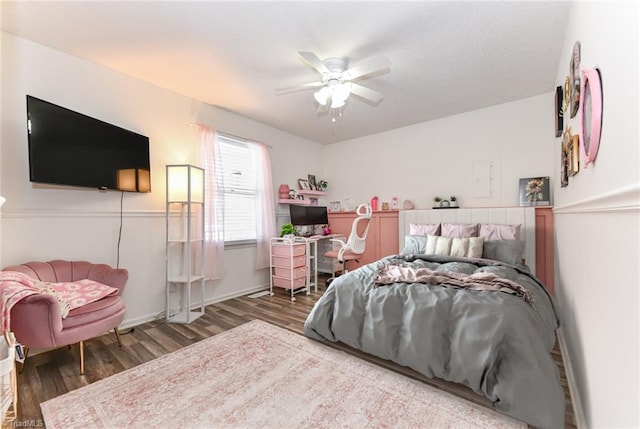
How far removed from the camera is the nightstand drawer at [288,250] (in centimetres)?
373

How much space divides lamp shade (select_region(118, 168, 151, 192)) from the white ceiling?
3.32 feet

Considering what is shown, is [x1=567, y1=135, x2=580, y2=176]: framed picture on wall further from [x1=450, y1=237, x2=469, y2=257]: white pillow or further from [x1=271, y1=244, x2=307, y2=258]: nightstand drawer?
[x1=271, y1=244, x2=307, y2=258]: nightstand drawer

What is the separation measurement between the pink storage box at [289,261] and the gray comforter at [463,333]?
4.67 ft

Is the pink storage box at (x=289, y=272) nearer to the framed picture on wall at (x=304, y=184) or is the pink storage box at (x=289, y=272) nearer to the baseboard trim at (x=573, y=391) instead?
the framed picture on wall at (x=304, y=184)

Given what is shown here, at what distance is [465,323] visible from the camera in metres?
1.69

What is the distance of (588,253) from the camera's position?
1388 millimetres

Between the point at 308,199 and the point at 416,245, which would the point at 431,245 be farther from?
the point at 308,199

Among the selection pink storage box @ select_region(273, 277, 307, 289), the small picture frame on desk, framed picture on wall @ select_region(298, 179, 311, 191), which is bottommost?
pink storage box @ select_region(273, 277, 307, 289)

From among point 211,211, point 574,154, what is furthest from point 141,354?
point 574,154

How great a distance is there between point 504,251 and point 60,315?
12.6 feet

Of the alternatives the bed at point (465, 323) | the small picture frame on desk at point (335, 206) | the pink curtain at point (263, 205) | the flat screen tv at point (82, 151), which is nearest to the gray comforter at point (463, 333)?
the bed at point (465, 323)

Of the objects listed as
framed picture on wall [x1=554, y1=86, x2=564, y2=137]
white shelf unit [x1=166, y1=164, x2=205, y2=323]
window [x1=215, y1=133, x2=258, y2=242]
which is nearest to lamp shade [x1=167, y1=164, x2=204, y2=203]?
white shelf unit [x1=166, y1=164, x2=205, y2=323]

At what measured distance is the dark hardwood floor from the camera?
170 cm

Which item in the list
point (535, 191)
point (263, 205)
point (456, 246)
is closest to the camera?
point (456, 246)
